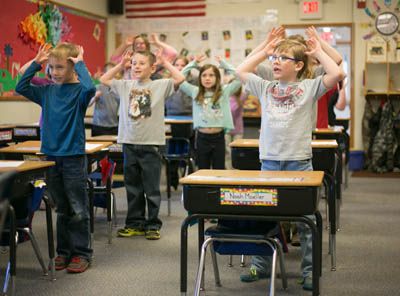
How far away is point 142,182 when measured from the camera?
5.30 m

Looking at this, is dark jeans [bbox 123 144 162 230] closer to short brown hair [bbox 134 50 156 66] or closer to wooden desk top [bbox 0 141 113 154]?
wooden desk top [bbox 0 141 113 154]

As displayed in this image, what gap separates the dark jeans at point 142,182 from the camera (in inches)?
205

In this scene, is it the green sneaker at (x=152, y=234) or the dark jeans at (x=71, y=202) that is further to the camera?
the green sneaker at (x=152, y=234)

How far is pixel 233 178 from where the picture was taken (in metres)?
3.12

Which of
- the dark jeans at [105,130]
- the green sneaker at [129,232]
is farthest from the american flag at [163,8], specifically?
the green sneaker at [129,232]

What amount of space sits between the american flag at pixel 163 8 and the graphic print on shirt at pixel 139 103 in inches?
246

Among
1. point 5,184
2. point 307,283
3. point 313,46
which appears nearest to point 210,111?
point 313,46

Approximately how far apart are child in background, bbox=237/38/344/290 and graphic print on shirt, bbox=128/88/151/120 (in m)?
1.45

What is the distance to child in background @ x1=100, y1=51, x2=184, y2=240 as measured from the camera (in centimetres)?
516

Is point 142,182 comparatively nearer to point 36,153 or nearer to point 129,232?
point 129,232

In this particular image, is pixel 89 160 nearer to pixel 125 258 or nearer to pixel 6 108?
pixel 125 258

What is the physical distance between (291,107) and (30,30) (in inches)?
227

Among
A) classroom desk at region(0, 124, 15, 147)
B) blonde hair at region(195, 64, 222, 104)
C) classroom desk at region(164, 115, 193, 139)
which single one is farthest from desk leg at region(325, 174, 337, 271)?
classroom desk at region(0, 124, 15, 147)

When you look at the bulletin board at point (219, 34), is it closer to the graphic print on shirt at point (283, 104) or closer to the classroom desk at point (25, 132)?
the classroom desk at point (25, 132)
